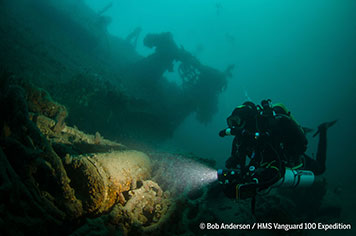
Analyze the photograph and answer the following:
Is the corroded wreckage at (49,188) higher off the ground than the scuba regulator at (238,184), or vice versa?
the scuba regulator at (238,184)

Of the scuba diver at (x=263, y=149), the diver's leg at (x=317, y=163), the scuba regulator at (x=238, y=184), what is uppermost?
the diver's leg at (x=317, y=163)

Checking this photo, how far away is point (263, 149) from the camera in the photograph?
3.13 m

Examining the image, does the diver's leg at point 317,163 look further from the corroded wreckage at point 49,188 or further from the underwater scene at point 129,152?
the corroded wreckage at point 49,188

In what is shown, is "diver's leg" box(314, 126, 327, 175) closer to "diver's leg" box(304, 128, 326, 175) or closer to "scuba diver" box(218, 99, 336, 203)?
"diver's leg" box(304, 128, 326, 175)

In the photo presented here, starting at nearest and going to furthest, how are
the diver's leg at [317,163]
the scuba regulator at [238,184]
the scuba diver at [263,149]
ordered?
the scuba regulator at [238,184] → the scuba diver at [263,149] → the diver's leg at [317,163]

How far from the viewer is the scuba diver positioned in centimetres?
277

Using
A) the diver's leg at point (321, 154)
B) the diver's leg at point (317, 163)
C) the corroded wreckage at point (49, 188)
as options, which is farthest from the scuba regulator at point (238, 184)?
the diver's leg at point (321, 154)

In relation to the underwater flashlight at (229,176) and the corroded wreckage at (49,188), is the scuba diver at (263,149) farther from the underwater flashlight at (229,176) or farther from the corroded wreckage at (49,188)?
the corroded wreckage at (49,188)

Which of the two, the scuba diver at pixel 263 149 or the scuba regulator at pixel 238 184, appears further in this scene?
the scuba diver at pixel 263 149

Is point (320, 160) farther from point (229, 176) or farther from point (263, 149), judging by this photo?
point (229, 176)

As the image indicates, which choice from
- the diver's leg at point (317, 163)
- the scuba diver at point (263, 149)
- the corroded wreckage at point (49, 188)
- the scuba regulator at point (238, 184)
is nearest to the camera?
the corroded wreckage at point (49, 188)

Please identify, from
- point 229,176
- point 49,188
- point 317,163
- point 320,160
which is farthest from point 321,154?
point 49,188

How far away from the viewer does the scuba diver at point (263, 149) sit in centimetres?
277

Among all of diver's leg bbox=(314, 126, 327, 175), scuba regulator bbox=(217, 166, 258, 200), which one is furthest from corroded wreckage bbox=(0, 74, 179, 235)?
diver's leg bbox=(314, 126, 327, 175)
